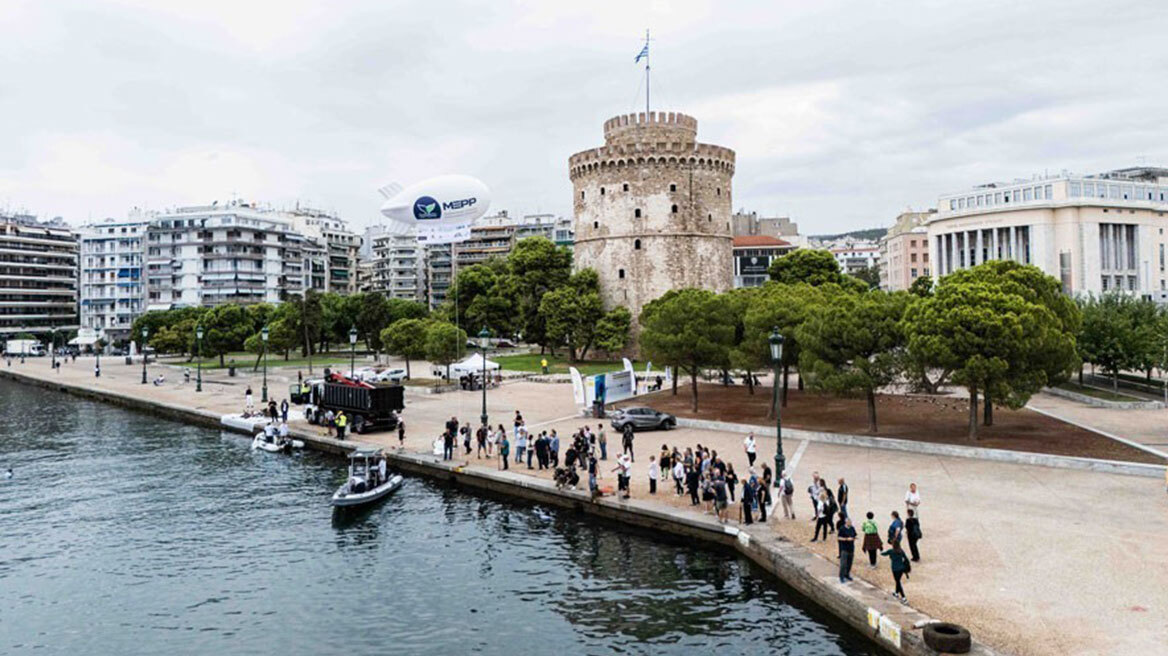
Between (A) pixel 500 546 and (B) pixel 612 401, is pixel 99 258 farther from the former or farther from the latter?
(A) pixel 500 546

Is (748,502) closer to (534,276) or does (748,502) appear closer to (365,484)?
(365,484)

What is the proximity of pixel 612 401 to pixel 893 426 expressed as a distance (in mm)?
16891

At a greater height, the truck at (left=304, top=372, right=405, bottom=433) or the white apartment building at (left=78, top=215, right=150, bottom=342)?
the white apartment building at (left=78, top=215, right=150, bottom=342)

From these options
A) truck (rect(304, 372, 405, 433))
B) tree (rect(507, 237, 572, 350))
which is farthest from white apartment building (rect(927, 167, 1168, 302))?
truck (rect(304, 372, 405, 433))

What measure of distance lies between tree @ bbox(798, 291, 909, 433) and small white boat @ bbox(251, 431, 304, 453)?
76.8 feet

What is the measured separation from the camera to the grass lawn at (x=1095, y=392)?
141ft

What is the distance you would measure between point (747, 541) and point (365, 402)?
22.9 m

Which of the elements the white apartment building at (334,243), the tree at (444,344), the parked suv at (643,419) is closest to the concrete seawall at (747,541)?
the parked suv at (643,419)

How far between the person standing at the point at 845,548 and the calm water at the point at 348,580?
1212 millimetres

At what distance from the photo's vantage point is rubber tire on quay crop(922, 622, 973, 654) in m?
13.1

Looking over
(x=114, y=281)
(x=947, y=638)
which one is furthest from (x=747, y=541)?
(x=114, y=281)

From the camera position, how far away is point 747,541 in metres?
20.7

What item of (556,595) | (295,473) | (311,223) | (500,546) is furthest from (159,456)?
(311,223)

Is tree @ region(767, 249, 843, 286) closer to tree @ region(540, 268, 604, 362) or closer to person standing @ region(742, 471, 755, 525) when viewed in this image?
tree @ region(540, 268, 604, 362)
